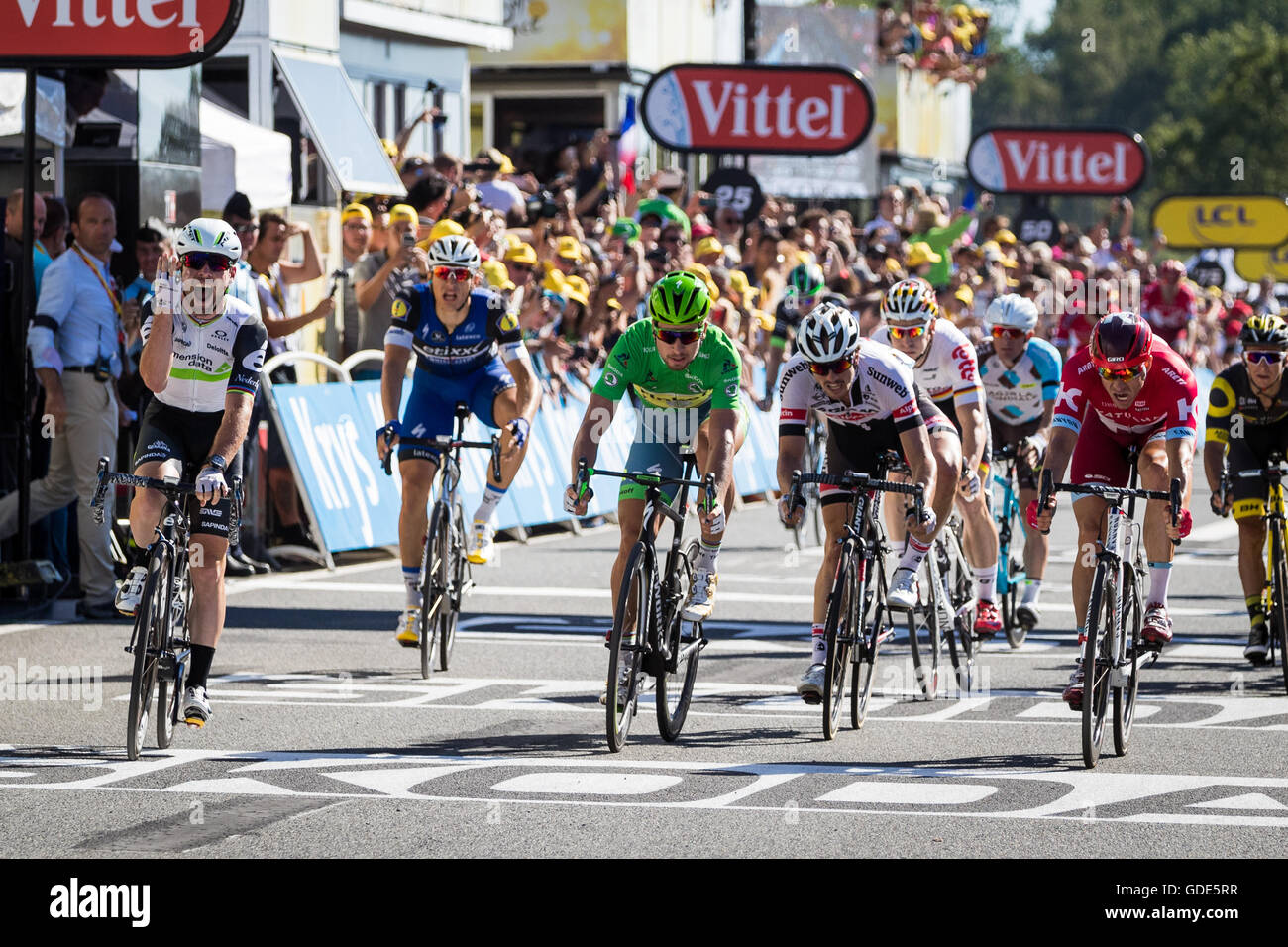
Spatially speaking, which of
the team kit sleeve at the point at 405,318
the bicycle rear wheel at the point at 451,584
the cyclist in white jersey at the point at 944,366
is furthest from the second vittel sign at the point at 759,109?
the bicycle rear wheel at the point at 451,584

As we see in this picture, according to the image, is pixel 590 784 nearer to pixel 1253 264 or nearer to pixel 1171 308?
pixel 1171 308

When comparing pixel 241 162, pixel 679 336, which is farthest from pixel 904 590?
pixel 241 162

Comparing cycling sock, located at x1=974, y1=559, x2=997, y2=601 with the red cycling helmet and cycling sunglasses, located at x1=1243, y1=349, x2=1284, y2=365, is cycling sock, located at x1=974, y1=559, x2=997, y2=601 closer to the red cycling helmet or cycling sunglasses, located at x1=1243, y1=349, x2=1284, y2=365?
cycling sunglasses, located at x1=1243, y1=349, x2=1284, y2=365

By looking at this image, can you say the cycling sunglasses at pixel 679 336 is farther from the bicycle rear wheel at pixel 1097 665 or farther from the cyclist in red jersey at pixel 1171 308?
the cyclist in red jersey at pixel 1171 308

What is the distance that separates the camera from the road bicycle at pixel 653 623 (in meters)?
9.16

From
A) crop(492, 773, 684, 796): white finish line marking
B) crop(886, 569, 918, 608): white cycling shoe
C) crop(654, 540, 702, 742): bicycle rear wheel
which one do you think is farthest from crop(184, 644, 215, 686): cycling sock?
crop(886, 569, 918, 608): white cycling shoe

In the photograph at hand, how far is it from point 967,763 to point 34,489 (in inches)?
256

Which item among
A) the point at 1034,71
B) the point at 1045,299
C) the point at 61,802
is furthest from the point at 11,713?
the point at 1034,71

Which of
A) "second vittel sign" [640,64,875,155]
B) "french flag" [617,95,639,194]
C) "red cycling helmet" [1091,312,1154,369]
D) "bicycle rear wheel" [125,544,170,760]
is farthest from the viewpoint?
"french flag" [617,95,639,194]

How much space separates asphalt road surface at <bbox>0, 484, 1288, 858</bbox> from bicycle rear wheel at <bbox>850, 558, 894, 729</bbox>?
0.16m

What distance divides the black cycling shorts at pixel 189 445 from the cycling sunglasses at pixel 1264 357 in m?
5.51

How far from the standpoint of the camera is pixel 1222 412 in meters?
12.1

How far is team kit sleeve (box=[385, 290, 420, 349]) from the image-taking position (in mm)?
11742

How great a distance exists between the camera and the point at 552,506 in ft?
61.9
